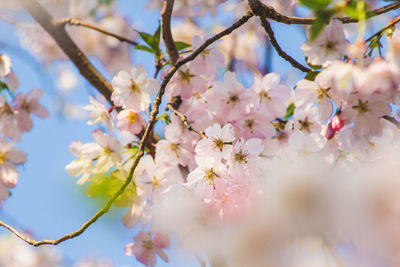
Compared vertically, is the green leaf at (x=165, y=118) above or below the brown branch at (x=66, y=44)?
below

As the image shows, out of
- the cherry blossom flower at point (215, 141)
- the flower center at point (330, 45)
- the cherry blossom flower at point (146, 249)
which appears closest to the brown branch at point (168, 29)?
the cherry blossom flower at point (215, 141)

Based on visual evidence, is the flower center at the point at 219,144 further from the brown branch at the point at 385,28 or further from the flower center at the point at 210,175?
the brown branch at the point at 385,28

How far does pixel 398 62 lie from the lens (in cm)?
65

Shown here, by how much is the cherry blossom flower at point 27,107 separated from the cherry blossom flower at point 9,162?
0.27 feet

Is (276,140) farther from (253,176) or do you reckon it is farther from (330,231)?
(330,231)

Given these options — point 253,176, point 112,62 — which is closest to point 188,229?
point 253,176

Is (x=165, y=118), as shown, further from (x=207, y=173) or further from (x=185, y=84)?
(x=207, y=173)

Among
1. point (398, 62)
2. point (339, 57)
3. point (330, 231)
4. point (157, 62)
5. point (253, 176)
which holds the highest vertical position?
point (157, 62)

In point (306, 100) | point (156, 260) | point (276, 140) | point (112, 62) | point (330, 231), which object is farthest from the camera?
point (112, 62)

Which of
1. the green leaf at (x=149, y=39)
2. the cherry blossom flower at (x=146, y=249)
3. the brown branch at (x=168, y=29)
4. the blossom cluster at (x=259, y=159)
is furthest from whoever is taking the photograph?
the cherry blossom flower at (x=146, y=249)

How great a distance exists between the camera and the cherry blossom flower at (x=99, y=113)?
1171 mm

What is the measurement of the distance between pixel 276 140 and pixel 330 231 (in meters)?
0.58

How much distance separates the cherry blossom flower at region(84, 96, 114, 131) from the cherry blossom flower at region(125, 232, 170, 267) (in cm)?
36

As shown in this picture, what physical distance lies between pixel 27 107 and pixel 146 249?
71cm
